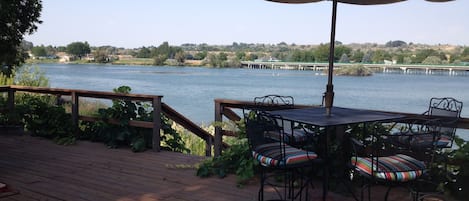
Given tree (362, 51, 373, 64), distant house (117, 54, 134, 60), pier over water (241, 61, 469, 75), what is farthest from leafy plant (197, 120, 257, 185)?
distant house (117, 54, 134, 60)

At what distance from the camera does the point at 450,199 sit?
328 cm

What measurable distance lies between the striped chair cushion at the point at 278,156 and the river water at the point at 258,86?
37.4 feet

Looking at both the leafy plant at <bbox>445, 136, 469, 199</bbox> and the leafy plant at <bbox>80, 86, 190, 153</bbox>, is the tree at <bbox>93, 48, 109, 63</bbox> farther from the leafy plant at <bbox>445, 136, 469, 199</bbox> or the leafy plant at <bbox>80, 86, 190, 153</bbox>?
the leafy plant at <bbox>445, 136, 469, 199</bbox>

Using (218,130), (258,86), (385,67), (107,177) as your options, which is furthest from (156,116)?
(385,67)

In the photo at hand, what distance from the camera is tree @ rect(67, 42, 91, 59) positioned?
159 ft

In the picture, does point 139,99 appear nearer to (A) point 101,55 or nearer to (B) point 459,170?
(B) point 459,170

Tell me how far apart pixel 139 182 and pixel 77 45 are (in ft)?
161

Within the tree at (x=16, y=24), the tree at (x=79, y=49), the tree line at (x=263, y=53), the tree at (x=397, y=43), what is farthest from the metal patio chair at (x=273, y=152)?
the tree at (x=397, y=43)

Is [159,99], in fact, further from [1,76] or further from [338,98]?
[338,98]

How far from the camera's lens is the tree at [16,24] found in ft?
14.2

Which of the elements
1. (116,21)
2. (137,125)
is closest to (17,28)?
(137,125)

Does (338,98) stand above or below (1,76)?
below

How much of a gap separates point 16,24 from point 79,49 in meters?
47.5

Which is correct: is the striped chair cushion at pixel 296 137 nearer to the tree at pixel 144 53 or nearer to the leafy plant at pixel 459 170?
the leafy plant at pixel 459 170
